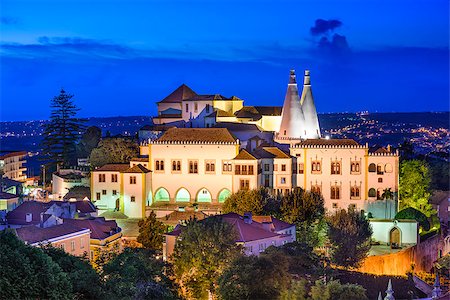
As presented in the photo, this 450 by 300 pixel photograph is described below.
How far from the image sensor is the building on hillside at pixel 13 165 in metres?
48.8

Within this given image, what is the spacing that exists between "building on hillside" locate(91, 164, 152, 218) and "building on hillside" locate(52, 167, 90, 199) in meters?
2.31

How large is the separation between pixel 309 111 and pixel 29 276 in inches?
928

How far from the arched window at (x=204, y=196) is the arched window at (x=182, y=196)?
420mm

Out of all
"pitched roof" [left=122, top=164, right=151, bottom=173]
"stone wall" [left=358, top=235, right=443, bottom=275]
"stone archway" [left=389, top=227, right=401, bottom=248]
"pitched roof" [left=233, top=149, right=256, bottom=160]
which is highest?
"pitched roof" [left=233, top=149, right=256, bottom=160]

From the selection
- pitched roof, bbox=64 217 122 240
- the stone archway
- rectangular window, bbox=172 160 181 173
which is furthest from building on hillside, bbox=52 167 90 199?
the stone archway

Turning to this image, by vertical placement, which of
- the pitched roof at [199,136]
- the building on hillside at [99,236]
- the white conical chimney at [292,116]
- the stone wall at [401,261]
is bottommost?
the stone wall at [401,261]

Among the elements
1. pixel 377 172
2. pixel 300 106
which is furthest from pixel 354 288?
pixel 300 106

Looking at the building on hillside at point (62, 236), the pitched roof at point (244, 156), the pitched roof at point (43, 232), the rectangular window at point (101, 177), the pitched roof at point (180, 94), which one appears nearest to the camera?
the pitched roof at point (43, 232)

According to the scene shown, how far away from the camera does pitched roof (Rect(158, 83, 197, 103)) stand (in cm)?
4152

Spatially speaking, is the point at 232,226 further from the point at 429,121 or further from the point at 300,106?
the point at 429,121

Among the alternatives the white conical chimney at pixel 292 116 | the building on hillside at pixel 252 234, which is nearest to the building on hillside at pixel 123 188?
the white conical chimney at pixel 292 116

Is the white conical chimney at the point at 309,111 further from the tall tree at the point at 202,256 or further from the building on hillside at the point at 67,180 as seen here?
the tall tree at the point at 202,256

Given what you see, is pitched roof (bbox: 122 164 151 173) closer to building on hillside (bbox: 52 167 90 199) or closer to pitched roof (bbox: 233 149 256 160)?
building on hillside (bbox: 52 167 90 199)

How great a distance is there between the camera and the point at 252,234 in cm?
2538
